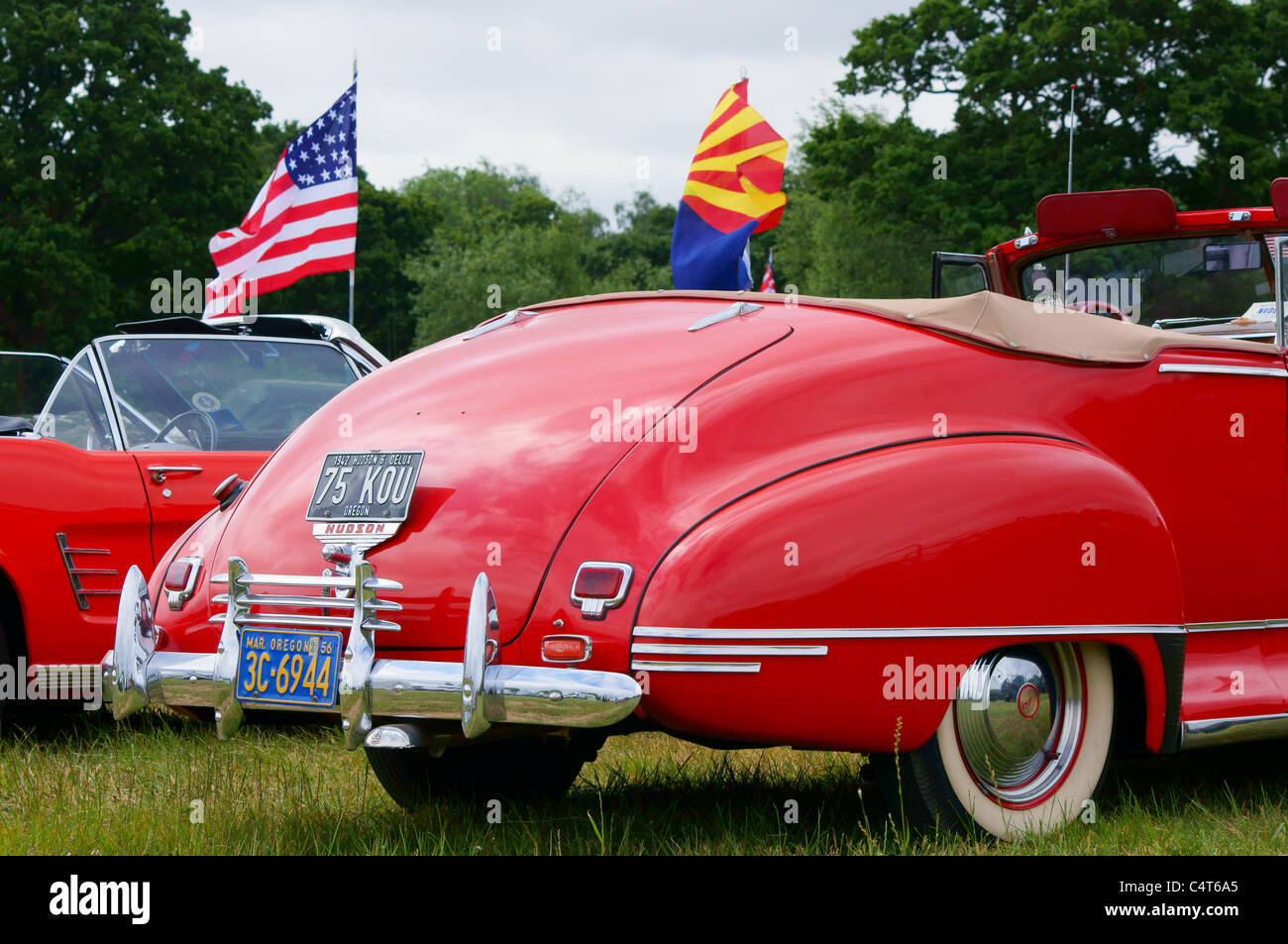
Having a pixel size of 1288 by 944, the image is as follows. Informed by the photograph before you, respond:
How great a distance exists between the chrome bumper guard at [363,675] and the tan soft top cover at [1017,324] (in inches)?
42.3

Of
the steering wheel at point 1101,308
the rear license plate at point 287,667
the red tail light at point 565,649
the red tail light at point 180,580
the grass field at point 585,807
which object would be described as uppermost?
the steering wheel at point 1101,308

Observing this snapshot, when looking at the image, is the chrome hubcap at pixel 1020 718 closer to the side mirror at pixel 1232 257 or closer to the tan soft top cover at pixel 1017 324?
the tan soft top cover at pixel 1017 324

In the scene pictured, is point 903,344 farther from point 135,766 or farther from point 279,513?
point 135,766

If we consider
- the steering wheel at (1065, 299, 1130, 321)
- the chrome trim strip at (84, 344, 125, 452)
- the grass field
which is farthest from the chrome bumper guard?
the steering wheel at (1065, 299, 1130, 321)

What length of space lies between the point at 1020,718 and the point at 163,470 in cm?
341

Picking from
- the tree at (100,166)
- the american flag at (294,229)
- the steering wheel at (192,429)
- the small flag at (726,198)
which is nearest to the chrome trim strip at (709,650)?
the steering wheel at (192,429)

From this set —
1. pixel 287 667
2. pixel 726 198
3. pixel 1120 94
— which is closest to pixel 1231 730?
pixel 287 667

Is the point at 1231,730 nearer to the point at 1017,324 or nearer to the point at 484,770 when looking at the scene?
the point at 1017,324

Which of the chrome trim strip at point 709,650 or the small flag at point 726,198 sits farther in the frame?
the small flag at point 726,198

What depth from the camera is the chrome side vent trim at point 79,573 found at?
502 cm

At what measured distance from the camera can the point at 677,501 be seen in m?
A: 2.89

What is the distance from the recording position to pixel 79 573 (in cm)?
504
